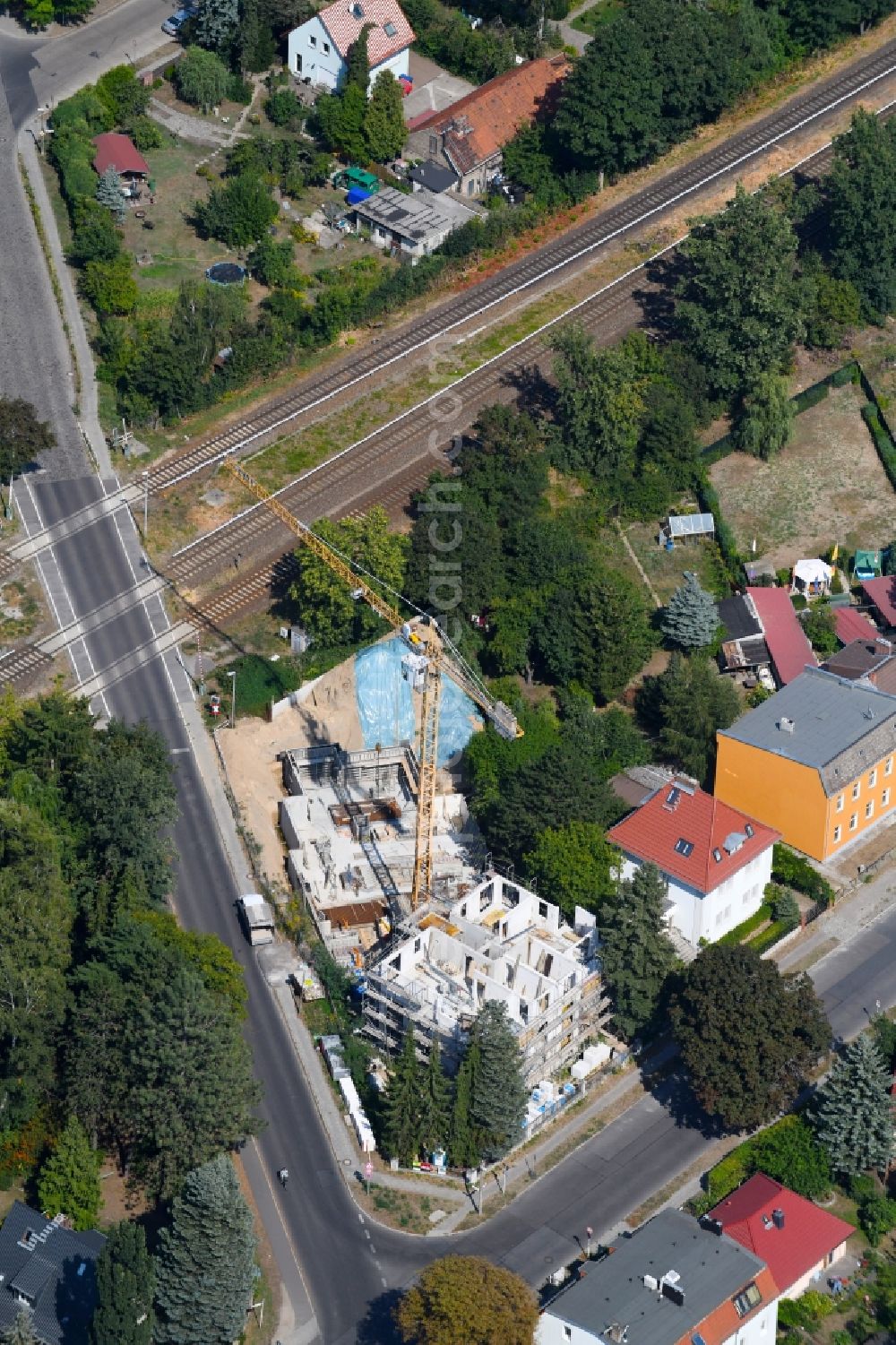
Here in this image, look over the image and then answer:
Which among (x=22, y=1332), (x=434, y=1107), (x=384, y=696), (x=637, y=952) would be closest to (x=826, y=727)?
(x=637, y=952)

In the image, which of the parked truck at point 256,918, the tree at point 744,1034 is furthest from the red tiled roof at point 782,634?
the parked truck at point 256,918

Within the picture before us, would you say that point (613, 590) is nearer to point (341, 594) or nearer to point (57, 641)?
point (341, 594)

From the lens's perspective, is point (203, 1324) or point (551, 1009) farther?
point (551, 1009)

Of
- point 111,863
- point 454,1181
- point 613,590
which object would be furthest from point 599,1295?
point 613,590

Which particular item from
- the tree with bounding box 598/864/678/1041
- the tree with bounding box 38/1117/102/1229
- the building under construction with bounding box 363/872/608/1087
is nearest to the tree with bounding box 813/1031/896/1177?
the tree with bounding box 598/864/678/1041

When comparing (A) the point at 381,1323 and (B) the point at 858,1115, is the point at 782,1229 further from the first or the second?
(A) the point at 381,1323

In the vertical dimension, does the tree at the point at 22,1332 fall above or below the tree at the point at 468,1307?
above

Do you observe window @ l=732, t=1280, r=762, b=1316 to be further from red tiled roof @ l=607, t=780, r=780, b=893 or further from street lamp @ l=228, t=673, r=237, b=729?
street lamp @ l=228, t=673, r=237, b=729

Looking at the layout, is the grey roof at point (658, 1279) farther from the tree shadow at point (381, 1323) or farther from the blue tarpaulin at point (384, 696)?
the blue tarpaulin at point (384, 696)
